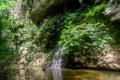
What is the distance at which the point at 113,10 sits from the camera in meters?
12.5

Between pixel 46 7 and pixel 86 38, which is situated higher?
pixel 46 7

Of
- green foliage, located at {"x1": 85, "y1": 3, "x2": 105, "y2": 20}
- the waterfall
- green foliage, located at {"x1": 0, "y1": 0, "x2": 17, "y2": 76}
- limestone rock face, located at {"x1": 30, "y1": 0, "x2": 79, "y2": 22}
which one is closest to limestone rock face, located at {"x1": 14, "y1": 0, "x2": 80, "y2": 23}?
limestone rock face, located at {"x1": 30, "y1": 0, "x2": 79, "y2": 22}

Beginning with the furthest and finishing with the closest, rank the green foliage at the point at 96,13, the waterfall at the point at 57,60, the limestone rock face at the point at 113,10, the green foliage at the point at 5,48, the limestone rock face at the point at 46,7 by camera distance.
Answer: the limestone rock face at the point at 46,7
the waterfall at the point at 57,60
the green foliage at the point at 96,13
the limestone rock face at the point at 113,10
the green foliage at the point at 5,48

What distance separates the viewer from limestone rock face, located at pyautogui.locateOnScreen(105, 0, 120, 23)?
39.9 ft

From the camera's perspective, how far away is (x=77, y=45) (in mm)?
12109

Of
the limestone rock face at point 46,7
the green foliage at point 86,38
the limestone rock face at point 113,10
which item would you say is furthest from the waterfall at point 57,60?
the limestone rock face at point 46,7

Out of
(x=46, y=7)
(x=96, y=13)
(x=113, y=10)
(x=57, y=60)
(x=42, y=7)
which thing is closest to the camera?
(x=113, y=10)

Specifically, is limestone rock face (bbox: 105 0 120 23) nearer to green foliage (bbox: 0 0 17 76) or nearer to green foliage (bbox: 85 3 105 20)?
green foliage (bbox: 85 3 105 20)

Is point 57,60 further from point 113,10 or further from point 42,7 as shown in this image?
point 42,7

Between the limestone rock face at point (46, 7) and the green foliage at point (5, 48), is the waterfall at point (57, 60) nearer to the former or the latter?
the green foliage at point (5, 48)

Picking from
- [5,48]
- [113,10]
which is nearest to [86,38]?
[113,10]

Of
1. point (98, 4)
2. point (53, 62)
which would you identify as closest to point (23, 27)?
point (53, 62)

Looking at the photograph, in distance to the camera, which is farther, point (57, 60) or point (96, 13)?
point (57, 60)

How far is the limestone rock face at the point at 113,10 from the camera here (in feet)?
39.9
